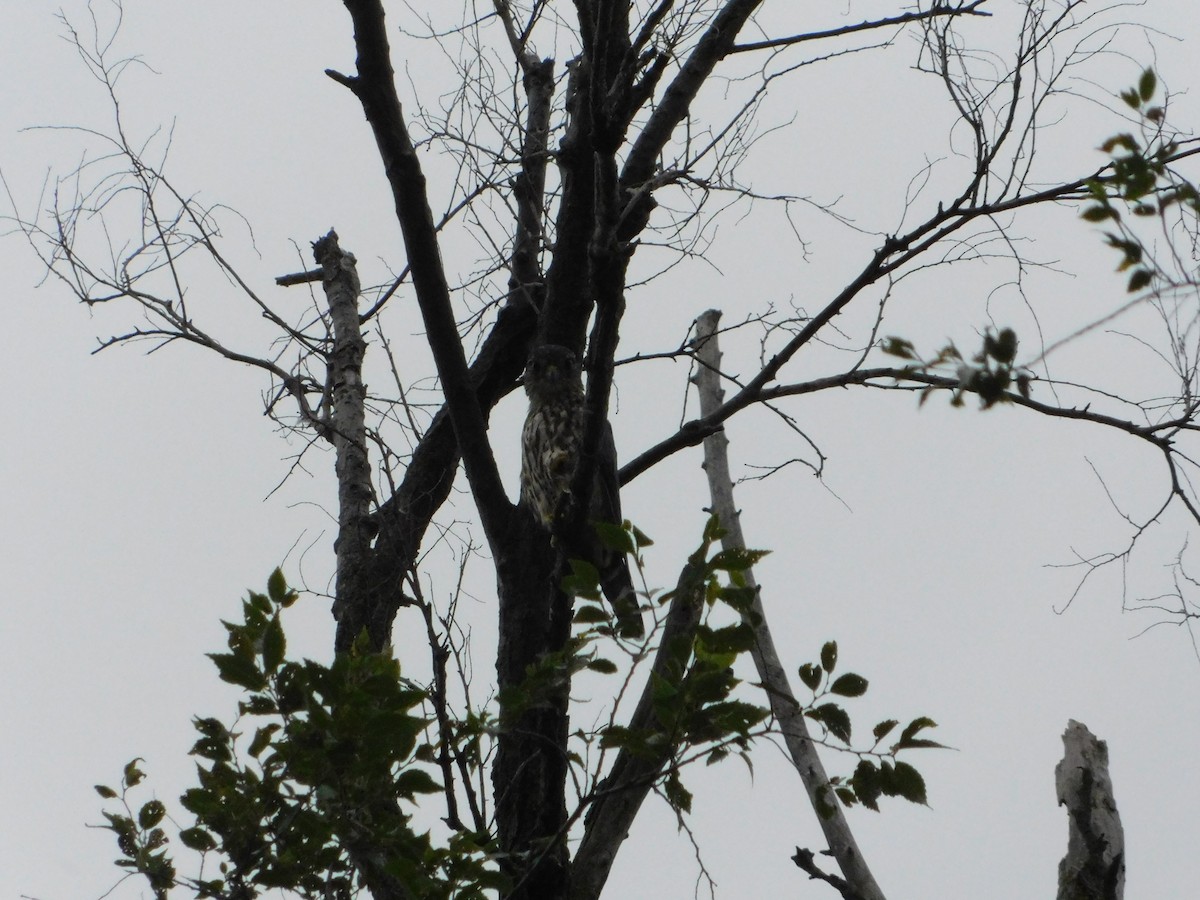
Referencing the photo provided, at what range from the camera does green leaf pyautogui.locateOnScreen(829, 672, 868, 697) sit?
226cm

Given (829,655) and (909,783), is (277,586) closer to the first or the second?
(829,655)

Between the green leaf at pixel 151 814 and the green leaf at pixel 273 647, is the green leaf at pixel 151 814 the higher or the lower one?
the lower one

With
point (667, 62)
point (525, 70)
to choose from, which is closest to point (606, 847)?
point (667, 62)

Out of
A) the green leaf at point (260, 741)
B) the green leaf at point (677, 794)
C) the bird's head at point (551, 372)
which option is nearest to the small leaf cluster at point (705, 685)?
the green leaf at point (677, 794)

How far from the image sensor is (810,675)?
7.51ft

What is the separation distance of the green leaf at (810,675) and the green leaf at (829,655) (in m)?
0.02

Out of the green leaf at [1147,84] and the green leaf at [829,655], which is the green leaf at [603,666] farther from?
the green leaf at [1147,84]

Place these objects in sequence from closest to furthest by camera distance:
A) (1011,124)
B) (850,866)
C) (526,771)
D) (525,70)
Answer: (526,771) < (1011,124) < (850,866) < (525,70)

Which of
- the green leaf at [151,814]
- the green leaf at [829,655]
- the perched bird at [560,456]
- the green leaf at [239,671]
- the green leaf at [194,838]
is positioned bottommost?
the green leaf at [194,838]

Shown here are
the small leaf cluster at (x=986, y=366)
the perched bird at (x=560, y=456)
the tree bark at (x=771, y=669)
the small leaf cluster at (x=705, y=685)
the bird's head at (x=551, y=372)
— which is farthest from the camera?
the bird's head at (x=551, y=372)

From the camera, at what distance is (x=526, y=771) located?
3123mm

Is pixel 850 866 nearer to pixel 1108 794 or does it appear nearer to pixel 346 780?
pixel 1108 794

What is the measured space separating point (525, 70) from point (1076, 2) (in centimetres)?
227

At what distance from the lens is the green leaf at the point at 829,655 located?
2.28 m
